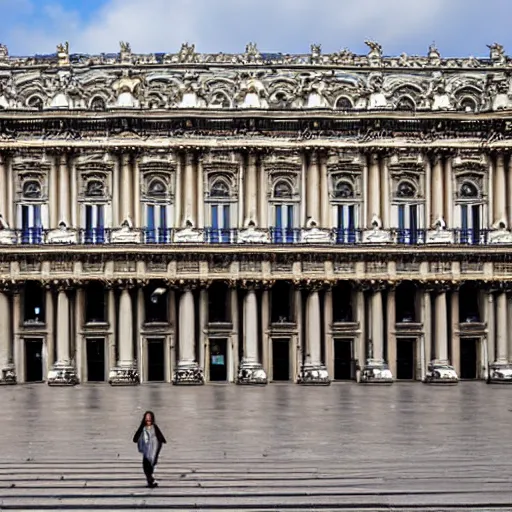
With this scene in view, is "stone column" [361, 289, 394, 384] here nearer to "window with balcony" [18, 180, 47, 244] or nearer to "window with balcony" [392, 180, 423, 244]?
"window with balcony" [392, 180, 423, 244]

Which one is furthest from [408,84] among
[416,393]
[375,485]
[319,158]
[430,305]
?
[375,485]

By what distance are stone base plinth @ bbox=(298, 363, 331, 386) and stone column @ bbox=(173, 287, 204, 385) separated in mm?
5052

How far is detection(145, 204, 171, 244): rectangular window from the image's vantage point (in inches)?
2301

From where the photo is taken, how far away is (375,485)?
91.0 ft

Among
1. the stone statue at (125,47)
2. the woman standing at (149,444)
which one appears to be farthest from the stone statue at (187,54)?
the woman standing at (149,444)

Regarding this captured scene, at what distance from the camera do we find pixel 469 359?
6053 centimetres

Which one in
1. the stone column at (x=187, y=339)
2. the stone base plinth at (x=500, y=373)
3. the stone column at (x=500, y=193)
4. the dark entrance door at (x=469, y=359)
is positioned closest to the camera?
the stone column at (x=187, y=339)

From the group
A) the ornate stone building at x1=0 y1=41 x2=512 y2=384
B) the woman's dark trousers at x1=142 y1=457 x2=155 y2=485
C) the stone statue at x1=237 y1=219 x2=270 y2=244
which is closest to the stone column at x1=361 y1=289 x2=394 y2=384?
the ornate stone building at x1=0 y1=41 x2=512 y2=384

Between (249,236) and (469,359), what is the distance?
1330 centimetres

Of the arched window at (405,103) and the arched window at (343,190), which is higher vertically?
the arched window at (405,103)

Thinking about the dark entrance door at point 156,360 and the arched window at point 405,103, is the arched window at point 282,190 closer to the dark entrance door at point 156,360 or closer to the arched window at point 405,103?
Answer: the arched window at point 405,103

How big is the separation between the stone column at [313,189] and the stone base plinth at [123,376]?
11775 mm

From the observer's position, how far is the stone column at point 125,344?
57.7 metres

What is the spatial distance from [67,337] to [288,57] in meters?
19.7
